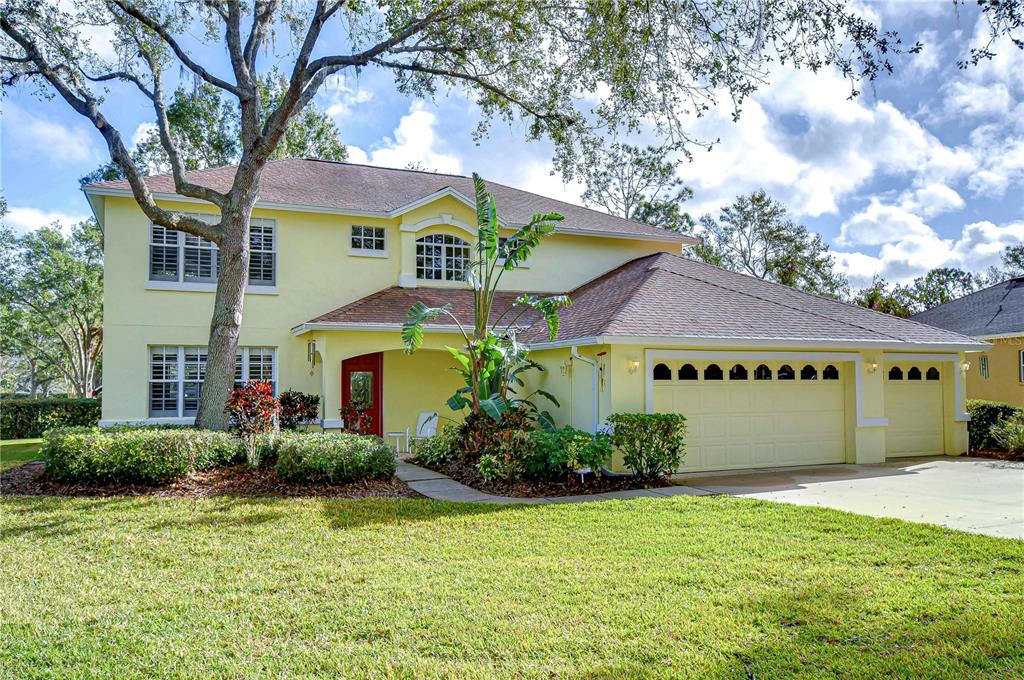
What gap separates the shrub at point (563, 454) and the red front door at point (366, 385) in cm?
697

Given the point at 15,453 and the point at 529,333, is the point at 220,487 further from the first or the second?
Answer: the point at 15,453

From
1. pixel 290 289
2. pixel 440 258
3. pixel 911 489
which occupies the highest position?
pixel 440 258

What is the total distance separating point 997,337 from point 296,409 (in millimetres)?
21277

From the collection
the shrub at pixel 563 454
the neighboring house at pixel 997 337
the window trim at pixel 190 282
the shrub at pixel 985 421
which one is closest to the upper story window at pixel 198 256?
the window trim at pixel 190 282

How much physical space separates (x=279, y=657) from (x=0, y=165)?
947 centimetres

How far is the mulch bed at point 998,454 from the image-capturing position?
1419cm

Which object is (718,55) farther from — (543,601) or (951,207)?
(951,207)

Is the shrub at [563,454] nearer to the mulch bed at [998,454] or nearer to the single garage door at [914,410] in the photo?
the single garage door at [914,410]

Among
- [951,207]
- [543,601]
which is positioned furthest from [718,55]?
[951,207]

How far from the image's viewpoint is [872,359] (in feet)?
44.5

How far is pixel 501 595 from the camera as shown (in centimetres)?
547

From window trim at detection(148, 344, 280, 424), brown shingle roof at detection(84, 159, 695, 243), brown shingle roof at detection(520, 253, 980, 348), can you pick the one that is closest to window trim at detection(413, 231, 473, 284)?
brown shingle roof at detection(84, 159, 695, 243)

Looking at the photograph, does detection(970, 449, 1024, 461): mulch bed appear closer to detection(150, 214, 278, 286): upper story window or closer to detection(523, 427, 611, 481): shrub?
detection(523, 427, 611, 481): shrub

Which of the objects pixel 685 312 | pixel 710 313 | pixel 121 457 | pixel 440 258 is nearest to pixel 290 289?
pixel 440 258
